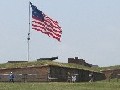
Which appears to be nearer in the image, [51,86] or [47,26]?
[51,86]

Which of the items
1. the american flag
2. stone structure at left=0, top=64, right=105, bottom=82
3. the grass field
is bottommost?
the grass field

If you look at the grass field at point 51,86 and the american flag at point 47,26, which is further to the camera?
the american flag at point 47,26

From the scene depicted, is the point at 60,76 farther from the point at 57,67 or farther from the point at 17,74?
the point at 17,74

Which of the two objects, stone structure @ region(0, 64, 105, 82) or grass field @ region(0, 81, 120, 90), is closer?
grass field @ region(0, 81, 120, 90)

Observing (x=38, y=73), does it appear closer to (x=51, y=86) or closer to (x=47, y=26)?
(x=47, y=26)

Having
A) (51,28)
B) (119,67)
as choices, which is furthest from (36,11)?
(119,67)

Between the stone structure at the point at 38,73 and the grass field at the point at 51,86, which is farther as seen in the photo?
the stone structure at the point at 38,73

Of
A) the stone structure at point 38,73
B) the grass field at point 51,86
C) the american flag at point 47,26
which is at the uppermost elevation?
the american flag at point 47,26

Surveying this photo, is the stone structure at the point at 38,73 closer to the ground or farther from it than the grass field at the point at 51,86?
farther from it

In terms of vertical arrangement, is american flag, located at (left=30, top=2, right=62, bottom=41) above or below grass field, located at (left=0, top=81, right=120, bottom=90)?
above

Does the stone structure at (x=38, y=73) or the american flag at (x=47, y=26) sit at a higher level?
the american flag at (x=47, y=26)

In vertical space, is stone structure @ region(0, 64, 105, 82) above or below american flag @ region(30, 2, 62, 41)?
below

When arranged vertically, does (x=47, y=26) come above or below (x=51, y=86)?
above

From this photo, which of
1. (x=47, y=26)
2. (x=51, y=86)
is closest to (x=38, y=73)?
(x=47, y=26)
